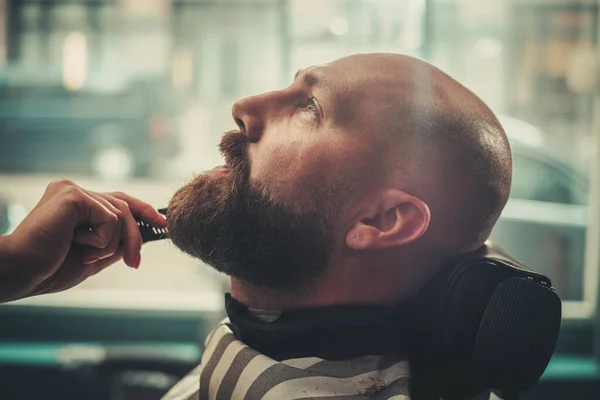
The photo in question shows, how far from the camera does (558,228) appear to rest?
143 inches

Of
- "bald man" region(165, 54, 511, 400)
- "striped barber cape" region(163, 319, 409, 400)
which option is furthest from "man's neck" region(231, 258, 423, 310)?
"striped barber cape" region(163, 319, 409, 400)

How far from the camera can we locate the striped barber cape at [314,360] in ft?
3.79

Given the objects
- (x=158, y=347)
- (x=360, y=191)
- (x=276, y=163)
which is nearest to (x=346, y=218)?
(x=360, y=191)

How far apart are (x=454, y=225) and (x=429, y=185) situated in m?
0.09

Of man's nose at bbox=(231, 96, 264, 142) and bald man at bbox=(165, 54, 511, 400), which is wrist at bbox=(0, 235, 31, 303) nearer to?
bald man at bbox=(165, 54, 511, 400)

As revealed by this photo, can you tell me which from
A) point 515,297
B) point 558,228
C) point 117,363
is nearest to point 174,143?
point 117,363

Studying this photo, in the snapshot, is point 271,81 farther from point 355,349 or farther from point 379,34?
point 355,349

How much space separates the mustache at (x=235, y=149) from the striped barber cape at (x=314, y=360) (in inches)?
11.6

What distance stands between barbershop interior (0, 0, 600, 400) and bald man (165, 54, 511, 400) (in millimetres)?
1852

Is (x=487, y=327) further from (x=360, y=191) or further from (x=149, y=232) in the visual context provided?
(x=149, y=232)

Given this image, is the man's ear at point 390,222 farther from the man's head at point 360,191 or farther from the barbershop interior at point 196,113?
the barbershop interior at point 196,113

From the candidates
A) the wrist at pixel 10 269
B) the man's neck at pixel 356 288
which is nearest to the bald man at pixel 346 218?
the man's neck at pixel 356 288

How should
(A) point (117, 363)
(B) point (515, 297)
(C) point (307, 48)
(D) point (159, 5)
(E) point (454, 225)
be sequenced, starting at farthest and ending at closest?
(D) point (159, 5) < (C) point (307, 48) < (A) point (117, 363) < (E) point (454, 225) < (B) point (515, 297)

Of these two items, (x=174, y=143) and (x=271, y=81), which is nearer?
(x=271, y=81)
